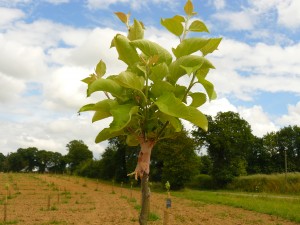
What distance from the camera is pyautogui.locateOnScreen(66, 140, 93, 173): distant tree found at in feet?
271

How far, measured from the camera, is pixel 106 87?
1.75 metres

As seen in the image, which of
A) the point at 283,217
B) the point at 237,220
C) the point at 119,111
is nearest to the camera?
the point at 119,111

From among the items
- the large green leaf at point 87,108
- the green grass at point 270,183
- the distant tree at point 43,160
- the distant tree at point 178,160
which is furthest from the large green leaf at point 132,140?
the distant tree at point 43,160

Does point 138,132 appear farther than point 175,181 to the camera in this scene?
No

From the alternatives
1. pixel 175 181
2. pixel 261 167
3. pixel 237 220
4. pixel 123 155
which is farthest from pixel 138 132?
pixel 261 167

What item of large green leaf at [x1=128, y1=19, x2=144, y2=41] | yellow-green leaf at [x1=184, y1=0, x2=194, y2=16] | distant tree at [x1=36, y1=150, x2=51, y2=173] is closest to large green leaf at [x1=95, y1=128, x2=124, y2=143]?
large green leaf at [x1=128, y1=19, x2=144, y2=41]

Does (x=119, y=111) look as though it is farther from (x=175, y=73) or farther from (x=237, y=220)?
(x=237, y=220)

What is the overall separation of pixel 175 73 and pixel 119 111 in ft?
1.17

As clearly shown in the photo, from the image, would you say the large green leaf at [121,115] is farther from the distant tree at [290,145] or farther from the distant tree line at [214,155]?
the distant tree at [290,145]

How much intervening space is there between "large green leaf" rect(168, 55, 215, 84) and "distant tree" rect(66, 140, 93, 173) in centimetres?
8216

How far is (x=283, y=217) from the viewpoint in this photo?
46.0 ft

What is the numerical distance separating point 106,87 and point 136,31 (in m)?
0.42

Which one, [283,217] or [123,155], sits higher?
[123,155]

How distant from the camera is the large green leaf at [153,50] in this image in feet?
5.78
